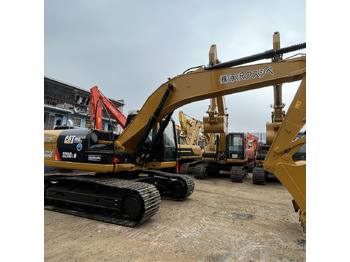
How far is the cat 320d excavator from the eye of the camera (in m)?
3.95

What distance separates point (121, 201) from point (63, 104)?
916 inches

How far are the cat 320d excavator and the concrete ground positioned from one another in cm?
41

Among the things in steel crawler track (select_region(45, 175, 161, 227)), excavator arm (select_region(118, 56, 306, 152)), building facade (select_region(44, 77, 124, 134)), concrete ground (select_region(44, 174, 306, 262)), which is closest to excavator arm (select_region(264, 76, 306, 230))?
excavator arm (select_region(118, 56, 306, 152))

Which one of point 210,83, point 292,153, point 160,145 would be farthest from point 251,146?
point 292,153

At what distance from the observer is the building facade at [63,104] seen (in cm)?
2338

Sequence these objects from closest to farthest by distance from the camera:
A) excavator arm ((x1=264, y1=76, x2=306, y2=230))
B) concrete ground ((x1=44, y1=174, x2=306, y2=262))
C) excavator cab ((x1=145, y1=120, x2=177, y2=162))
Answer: concrete ground ((x1=44, y1=174, x2=306, y2=262)), excavator arm ((x1=264, y1=76, x2=306, y2=230)), excavator cab ((x1=145, y1=120, x2=177, y2=162))

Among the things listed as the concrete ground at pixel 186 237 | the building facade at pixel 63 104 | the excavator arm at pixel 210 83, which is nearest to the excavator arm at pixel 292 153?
the excavator arm at pixel 210 83

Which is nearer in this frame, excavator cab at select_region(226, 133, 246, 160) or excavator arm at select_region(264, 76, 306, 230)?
excavator arm at select_region(264, 76, 306, 230)

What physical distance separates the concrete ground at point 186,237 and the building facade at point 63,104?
1830 cm

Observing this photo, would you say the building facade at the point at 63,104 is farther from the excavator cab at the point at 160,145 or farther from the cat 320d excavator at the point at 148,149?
the cat 320d excavator at the point at 148,149

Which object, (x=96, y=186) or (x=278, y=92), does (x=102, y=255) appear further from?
(x=278, y=92)

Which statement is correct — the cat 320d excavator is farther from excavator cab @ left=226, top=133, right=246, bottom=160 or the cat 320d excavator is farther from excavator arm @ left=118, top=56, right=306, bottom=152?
excavator cab @ left=226, top=133, right=246, bottom=160

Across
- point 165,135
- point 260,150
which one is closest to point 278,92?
point 260,150

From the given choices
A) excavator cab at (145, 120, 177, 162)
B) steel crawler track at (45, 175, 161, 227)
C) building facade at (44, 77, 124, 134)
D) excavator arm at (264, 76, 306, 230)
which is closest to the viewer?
excavator arm at (264, 76, 306, 230)
